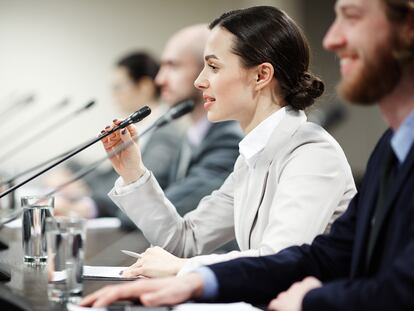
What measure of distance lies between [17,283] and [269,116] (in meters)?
0.74

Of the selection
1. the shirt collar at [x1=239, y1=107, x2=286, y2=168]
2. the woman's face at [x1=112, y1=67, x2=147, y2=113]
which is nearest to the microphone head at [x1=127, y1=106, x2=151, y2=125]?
the shirt collar at [x1=239, y1=107, x2=286, y2=168]

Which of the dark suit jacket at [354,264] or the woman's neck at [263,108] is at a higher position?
the woman's neck at [263,108]

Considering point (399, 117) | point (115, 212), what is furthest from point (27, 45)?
point (399, 117)

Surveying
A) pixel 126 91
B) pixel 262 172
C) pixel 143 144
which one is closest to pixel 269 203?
pixel 262 172

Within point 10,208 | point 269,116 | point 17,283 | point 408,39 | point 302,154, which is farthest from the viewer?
point 10,208

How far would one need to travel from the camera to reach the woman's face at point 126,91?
4.64 m

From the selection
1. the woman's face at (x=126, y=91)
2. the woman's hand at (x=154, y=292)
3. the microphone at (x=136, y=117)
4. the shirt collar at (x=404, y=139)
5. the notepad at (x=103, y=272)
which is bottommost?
the woman's face at (x=126, y=91)

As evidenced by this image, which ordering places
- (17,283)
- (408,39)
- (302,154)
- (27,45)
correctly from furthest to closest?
1. (27,45)
2. (302,154)
3. (17,283)
4. (408,39)

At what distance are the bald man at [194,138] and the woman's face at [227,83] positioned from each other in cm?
90

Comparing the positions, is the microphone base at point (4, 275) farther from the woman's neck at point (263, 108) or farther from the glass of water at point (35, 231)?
the woman's neck at point (263, 108)

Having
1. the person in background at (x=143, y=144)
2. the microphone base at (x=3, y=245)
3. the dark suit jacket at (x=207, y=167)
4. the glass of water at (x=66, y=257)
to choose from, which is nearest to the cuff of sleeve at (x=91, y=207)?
the person in background at (x=143, y=144)

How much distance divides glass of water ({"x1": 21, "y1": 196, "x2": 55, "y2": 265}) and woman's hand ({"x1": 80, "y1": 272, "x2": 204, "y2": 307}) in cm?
56

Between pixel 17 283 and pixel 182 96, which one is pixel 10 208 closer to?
pixel 182 96

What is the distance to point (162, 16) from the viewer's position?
606 centimetres
